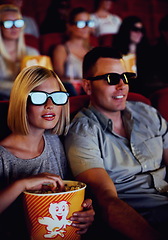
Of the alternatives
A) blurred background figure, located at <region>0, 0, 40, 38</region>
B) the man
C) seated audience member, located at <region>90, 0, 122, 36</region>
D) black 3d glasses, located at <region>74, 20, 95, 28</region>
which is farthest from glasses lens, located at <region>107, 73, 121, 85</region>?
seated audience member, located at <region>90, 0, 122, 36</region>

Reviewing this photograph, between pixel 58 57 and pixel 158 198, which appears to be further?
pixel 58 57

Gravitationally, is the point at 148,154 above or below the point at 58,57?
below

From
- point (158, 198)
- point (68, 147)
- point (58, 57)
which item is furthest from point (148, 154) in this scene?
point (58, 57)

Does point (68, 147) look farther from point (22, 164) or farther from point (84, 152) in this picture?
point (22, 164)

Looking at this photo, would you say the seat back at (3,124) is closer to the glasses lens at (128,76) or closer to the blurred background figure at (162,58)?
the glasses lens at (128,76)

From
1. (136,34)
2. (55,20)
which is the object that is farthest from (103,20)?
(136,34)

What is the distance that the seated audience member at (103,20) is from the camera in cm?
252

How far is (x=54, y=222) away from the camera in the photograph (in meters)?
0.65

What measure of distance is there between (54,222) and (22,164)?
20 centimetres

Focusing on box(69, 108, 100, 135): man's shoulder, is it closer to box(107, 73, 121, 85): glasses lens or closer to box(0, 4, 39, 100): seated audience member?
box(107, 73, 121, 85): glasses lens

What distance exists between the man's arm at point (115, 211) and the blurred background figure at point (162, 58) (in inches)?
45.1

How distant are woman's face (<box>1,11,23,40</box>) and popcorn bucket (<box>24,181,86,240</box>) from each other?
121 centimetres

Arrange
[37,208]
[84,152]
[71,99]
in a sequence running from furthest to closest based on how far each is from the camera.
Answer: [71,99] < [84,152] < [37,208]

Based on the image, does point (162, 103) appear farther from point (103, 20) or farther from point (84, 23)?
point (103, 20)
